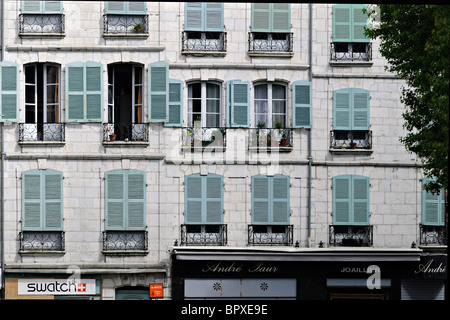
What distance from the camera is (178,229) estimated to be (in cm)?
987

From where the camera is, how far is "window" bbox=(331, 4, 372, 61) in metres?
10.1

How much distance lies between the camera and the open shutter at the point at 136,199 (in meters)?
9.90

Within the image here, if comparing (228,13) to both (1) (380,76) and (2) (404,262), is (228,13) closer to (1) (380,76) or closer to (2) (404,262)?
(1) (380,76)

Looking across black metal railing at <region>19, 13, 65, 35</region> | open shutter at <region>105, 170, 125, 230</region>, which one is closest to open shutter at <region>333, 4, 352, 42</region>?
open shutter at <region>105, 170, 125, 230</region>

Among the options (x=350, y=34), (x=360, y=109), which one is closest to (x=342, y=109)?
(x=360, y=109)

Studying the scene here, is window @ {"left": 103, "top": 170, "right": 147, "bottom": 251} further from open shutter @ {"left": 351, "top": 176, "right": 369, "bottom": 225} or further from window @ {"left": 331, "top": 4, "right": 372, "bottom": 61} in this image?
window @ {"left": 331, "top": 4, "right": 372, "bottom": 61}

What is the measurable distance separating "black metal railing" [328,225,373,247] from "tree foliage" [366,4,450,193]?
1153mm

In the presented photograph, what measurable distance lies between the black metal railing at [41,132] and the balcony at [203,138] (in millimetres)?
1927

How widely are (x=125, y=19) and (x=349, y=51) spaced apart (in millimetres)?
3608

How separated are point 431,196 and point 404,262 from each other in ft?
3.63

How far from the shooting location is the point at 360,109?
10.1m

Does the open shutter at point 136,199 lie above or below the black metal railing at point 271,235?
above

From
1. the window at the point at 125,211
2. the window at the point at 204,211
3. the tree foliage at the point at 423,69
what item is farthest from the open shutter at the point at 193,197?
the tree foliage at the point at 423,69

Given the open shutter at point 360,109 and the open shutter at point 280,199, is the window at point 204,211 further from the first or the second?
the open shutter at point 360,109
